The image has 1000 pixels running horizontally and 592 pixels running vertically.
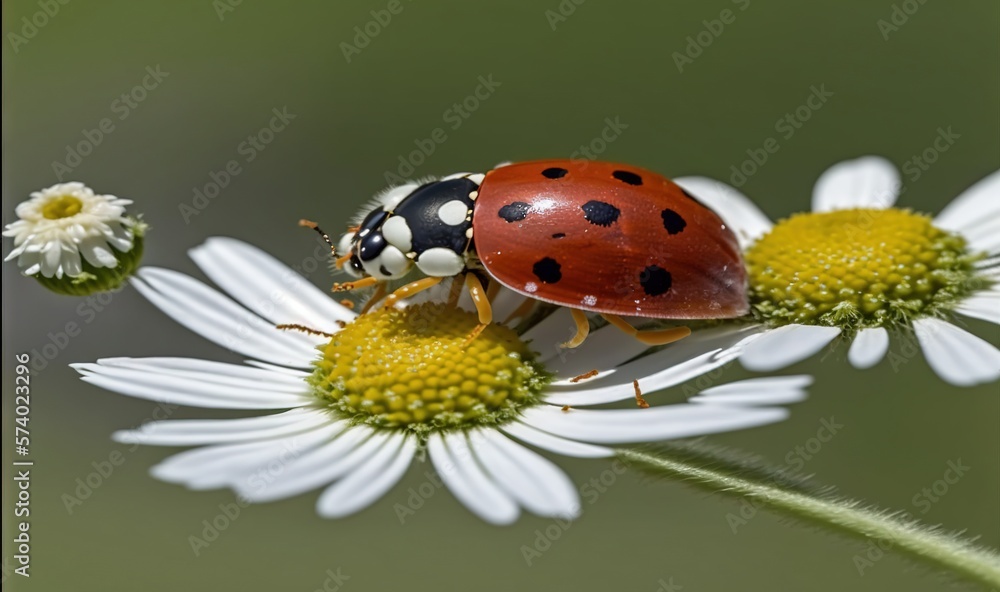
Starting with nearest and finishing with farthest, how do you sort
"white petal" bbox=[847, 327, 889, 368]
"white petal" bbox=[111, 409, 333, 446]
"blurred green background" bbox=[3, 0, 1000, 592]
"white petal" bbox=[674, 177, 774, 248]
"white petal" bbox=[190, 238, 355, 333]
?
1. "white petal" bbox=[111, 409, 333, 446]
2. "white petal" bbox=[847, 327, 889, 368]
3. "white petal" bbox=[190, 238, 355, 333]
4. "white petal" bbox=[674, 177, 774, 248]
5. "blurred green background" bbox=[3, 0, 1000, 592]

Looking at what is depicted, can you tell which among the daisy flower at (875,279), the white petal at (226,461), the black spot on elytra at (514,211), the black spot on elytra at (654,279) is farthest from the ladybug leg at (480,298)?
the daisy flower at (875,279)

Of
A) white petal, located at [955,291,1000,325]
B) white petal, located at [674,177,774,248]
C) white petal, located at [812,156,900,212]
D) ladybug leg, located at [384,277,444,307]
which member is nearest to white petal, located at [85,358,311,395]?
ladybug leg, located at [384,277,444,307]

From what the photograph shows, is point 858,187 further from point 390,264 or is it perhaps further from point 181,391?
point 181,391

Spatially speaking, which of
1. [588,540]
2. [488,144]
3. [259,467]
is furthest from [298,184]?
[259,467]

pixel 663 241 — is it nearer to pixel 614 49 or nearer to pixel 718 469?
pixel 718 469

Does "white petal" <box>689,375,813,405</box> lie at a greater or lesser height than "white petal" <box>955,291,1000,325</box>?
lesser

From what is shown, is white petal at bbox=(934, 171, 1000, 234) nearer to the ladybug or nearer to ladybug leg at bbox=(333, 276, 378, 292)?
the ladybug
